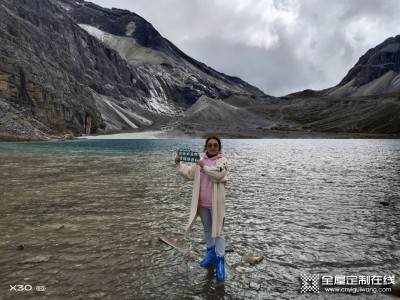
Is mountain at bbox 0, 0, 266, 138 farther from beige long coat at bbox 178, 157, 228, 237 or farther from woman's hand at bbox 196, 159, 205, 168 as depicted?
woman's hand at bbox 196, 159, 205, 168

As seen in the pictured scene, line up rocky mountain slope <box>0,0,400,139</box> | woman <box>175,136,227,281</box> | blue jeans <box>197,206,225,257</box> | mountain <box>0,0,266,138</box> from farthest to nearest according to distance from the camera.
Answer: rocky mountain slope <box>0,0,400,139</box> < mountain <box>0,0,266,138</box> < blue jeans <box>197,206,225,257</box> < woman <box>175,136,227,281</box>

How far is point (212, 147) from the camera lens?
23.0 ft

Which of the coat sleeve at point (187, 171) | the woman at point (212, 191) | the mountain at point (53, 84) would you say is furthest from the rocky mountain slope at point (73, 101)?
the woman at point (212, 191)

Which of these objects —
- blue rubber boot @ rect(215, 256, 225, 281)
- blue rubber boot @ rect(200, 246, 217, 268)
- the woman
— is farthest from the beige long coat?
blue rubber boot @ rect(200, 246, 217, 268)

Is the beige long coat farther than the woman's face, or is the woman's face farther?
the woman's face

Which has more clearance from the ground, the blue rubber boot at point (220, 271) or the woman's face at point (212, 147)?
the woman's face at point (212, 147)

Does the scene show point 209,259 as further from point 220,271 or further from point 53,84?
point 53,84

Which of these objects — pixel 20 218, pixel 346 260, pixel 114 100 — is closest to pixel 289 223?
pixel 346 260

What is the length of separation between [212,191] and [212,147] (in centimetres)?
91

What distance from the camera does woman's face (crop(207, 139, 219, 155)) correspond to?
7012 millimetres

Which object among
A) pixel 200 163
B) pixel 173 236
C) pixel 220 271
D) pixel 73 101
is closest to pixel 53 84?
pixel 73 101

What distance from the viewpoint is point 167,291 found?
21.2 ft

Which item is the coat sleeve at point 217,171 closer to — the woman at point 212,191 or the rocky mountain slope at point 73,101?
the woman at point 212,191

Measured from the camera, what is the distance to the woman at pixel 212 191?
22.5ft
